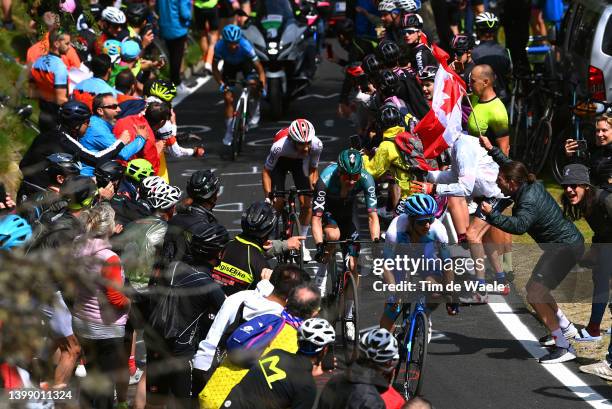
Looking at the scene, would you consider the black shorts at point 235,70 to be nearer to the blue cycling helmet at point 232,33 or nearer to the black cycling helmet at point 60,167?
the blue cycling helmet at point 232,33

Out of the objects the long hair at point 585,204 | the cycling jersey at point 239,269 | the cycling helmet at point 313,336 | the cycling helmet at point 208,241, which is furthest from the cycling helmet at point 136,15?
the cycling helmet at point 313,336

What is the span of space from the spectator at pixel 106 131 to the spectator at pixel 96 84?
0.60 meters

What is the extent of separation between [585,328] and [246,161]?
7.96m

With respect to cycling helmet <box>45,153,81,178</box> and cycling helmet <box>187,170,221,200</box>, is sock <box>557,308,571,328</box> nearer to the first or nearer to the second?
cycling helmet <box>187,170,221,200</box>

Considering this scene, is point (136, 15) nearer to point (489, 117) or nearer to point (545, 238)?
point (489, 117)

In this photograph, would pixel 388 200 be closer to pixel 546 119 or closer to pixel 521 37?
pixel 546 119

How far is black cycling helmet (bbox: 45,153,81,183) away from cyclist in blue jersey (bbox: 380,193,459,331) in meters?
2.75

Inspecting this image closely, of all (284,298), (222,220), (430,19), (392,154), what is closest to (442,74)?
(392,154)

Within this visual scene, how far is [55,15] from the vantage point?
7938 mm

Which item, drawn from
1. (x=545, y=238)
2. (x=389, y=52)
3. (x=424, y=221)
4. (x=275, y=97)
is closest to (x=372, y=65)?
(x=389, y=52)

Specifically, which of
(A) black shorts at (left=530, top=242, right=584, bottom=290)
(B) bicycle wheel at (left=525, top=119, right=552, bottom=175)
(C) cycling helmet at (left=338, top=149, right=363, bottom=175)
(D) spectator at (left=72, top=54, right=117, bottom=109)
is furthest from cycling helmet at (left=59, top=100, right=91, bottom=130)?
(B) bicycle wheel at (left=525, top=119, right=552, bottom=175)

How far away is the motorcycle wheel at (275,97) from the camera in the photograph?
811 inches

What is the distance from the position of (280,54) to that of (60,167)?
10037 mm

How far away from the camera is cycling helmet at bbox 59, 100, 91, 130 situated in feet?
37.4
